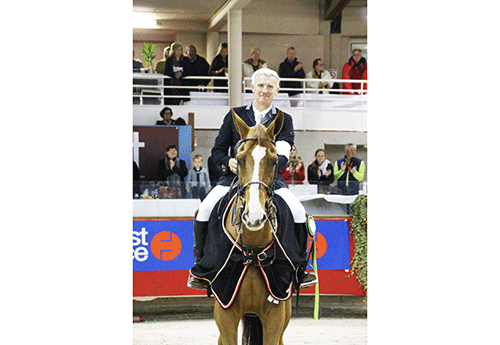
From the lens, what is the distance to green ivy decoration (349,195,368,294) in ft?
20.6

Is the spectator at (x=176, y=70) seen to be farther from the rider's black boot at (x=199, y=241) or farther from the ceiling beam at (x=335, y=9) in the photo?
the rider's black boot at (x=199, y=241)

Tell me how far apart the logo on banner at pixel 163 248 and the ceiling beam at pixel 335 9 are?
28.5 ft

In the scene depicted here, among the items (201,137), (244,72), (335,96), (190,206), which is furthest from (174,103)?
(190,206)

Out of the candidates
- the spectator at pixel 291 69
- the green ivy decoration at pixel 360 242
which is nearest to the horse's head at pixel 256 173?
the green ivy decoration at pixel 360 242

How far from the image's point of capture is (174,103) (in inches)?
411

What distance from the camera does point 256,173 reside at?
9.30 feet

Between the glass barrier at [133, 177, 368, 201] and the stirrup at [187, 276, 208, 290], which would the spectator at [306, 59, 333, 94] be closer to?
the glass barrier at [133, 177, 368, 201]

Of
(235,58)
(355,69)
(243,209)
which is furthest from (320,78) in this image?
(243,209)

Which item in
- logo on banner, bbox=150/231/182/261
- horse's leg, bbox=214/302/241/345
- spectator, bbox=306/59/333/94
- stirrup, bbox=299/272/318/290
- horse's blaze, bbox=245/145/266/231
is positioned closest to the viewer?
horse's blaze, bbox=245/145/266/231

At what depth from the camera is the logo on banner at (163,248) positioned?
6.20 m

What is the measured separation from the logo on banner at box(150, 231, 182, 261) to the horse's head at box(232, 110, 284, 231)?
342cm

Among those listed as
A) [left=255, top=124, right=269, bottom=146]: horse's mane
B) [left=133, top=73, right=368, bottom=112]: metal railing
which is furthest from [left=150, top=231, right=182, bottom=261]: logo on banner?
[left=133, top=73, right=368, bottom=112]: metal railing

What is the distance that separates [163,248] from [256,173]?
11.8 feet
